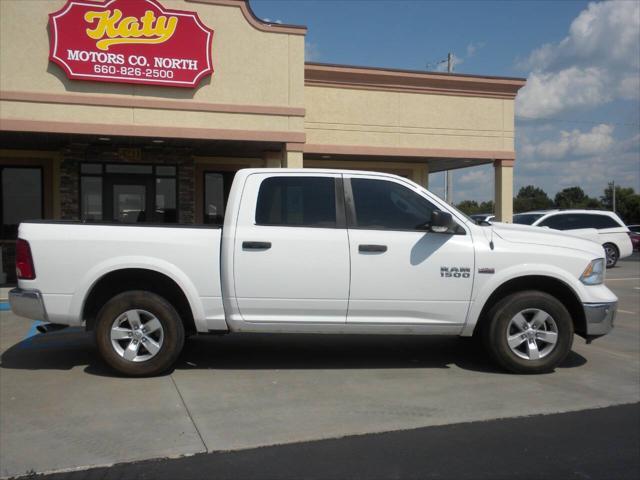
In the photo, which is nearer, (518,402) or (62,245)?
(518,402)

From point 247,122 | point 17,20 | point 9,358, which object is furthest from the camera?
point 247,122

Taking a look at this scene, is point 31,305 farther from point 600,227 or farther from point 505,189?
point 600,227

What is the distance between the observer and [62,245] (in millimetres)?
5996

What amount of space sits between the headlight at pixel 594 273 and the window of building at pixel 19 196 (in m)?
13.3

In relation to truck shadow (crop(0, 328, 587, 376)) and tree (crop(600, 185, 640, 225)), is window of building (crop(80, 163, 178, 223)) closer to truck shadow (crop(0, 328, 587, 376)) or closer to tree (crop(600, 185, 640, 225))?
truck shadow (crop(0, 328, 587, 376))

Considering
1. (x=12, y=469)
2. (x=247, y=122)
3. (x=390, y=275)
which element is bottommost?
(x=12, y=469)

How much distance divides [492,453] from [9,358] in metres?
5.38

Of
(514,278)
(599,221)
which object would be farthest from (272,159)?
(514,278)

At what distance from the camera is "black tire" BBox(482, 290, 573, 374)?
618 centimetres

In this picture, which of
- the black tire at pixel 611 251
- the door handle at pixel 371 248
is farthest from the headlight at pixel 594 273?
the black tire at pixel 611 251

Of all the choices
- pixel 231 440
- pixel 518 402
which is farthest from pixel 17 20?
pixel 518 402

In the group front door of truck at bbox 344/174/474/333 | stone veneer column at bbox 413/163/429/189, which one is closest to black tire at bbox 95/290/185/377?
front door of truck at bbox 344/174/474/333

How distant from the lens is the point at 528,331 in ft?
20.4

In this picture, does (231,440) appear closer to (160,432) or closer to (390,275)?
(160,432)
